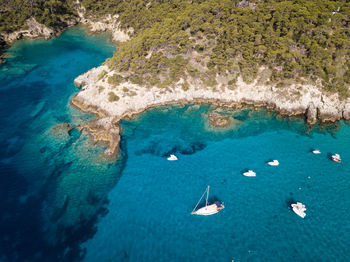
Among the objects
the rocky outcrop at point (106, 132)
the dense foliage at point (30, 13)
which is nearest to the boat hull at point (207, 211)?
the rocky outcrop at point (106, 132)

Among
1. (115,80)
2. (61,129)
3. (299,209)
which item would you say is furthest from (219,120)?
(61,129)

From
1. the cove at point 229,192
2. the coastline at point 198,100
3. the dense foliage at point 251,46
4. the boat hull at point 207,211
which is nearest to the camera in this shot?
the cove at point 229,192

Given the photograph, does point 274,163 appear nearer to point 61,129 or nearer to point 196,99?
point 196,99

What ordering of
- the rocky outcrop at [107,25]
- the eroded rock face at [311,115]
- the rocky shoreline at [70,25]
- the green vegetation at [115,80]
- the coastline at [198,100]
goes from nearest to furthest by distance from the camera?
1. the eroded rock face at [311,115]
2. the coastline at [198,100]
3. the green vegetation at [115,80]
4. the rocky shoreline at [70,25]
5. the rocky outcrop at [107,25]

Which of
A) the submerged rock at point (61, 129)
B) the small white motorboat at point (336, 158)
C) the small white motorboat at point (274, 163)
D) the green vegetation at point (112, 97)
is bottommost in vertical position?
the small white motorboat at point (274, 163)

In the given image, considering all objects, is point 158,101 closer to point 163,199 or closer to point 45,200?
point 163,199

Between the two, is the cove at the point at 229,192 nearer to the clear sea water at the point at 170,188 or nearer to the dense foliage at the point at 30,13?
the clear sea water at the point at 170,188

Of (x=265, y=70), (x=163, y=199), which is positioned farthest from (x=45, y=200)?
(x=265, y=70)
